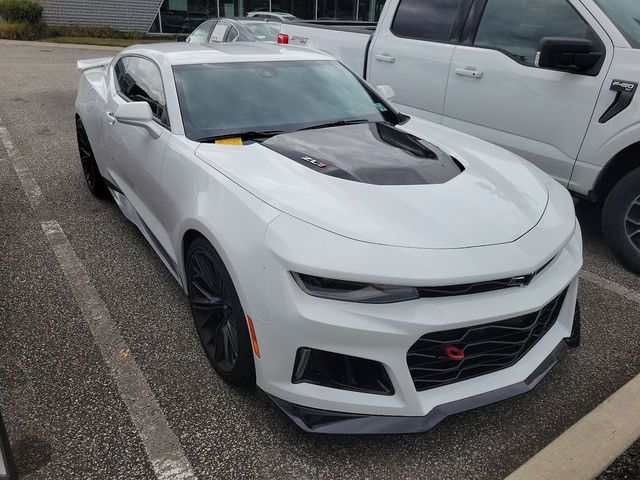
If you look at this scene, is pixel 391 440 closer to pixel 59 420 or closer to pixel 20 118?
pixel 59 420

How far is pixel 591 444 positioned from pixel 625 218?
204 cm

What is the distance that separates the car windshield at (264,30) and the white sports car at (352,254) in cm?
660

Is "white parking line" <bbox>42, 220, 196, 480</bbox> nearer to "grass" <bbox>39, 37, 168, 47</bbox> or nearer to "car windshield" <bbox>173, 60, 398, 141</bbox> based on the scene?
"car windshield" <bbox>173, 60, 398, 141</bbox>

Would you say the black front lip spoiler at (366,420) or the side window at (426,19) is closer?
the black front lip spoiler at (366,420)

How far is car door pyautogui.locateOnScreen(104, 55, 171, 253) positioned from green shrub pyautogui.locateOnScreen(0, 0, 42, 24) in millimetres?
20236

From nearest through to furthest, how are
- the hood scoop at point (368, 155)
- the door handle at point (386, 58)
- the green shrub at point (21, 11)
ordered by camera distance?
1. the hood scoop at point (368, 155)
2. the door handle at point (386, 58)
3. the green shrub at point (21, 11)

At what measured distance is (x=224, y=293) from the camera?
2.42m

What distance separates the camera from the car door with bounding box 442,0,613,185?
152 inches

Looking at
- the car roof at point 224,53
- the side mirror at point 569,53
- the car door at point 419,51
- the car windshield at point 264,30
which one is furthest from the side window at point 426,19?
the car windshield at point 264,30

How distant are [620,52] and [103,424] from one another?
3834mm

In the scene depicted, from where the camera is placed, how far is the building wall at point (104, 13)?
70.4 ft

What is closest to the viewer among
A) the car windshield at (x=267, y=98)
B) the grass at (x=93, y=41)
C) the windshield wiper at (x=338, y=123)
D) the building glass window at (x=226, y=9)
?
the car windshield at (x=267, y=98)

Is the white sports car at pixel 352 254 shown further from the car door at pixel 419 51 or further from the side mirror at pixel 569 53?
the car door at pixel 419 51

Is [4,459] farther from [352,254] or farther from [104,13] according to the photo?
[104,13]
